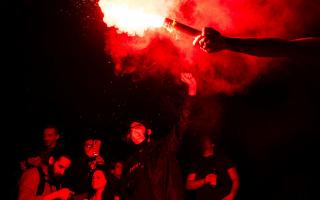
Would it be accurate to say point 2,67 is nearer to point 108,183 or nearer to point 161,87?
point 161,87

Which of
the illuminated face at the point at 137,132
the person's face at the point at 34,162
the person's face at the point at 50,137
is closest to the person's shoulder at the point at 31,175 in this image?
the person's face at the point at 34,162

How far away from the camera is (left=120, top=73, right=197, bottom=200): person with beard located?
4828mm

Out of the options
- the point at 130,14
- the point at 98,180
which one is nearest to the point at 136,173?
the point at 98,180

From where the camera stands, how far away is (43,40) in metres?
8.97

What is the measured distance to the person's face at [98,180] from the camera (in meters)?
5.48

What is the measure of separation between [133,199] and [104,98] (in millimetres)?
4791

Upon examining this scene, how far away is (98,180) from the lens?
549cm

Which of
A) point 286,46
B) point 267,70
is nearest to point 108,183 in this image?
point 267,70

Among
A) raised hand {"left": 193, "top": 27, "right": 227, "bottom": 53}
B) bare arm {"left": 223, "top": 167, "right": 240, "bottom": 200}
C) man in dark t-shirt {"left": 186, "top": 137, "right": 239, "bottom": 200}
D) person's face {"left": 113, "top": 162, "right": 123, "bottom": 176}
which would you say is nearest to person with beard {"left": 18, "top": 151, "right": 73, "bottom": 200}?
person's face {"left": 113, "top": 162, "right": 123, "bottom": 176}

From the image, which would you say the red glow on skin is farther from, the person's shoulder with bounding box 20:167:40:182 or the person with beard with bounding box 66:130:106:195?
the person's shoulder with bounding box 20:167:40:182

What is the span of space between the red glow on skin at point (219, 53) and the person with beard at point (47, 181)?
270 cm

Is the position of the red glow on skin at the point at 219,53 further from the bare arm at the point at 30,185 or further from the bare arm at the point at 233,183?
the bare arm at the point at 30,185

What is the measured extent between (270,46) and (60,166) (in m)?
4.03

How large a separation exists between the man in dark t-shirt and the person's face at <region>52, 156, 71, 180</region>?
2093 mm
